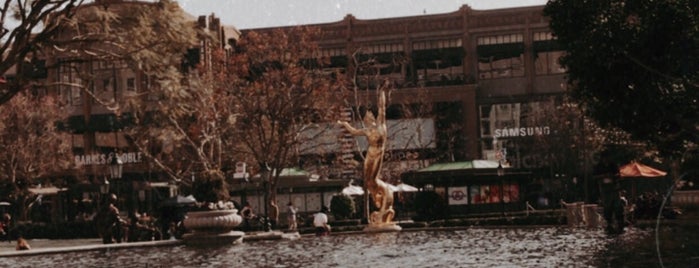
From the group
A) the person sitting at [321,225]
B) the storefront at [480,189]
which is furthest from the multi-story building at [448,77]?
the person sitting at [321,225]

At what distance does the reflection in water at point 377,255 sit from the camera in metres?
20.1

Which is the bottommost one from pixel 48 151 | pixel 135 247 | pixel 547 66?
pixel 135 247

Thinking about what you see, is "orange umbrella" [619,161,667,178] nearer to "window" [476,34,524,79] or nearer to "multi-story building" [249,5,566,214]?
"multi-story building" [249,5,566,214]

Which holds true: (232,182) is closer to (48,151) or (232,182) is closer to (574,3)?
(48,151)

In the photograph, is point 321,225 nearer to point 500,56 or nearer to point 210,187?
point 210,187

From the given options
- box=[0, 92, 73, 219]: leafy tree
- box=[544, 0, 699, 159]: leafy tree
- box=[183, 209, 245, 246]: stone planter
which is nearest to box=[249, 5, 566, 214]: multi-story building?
box=[0, 92, 73, 219]: leafy tree

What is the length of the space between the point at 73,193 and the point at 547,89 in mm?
34228

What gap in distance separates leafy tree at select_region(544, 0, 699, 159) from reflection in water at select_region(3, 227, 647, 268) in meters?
3.31

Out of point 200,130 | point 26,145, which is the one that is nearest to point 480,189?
point 200,130

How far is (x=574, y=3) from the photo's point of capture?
88.0 feet

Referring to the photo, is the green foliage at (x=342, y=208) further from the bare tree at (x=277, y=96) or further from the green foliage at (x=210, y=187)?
the green foliage at (x=210, y=187)

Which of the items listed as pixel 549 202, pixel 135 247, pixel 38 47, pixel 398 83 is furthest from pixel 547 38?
pixel 38 47

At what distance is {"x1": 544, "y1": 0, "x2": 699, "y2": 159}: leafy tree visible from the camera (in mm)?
25469

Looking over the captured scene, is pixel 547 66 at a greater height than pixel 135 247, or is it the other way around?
pixel 547 66
